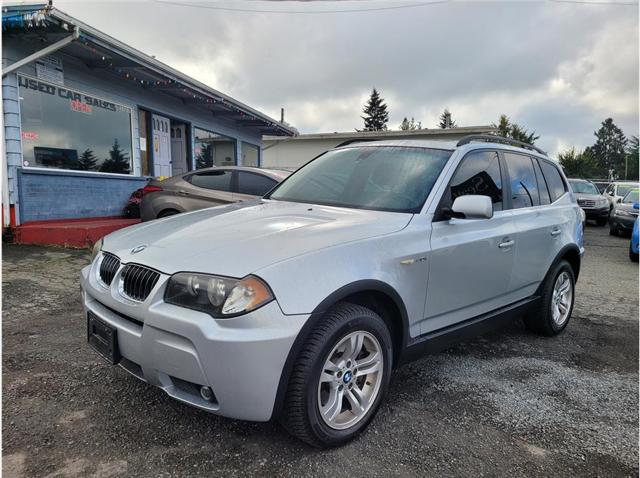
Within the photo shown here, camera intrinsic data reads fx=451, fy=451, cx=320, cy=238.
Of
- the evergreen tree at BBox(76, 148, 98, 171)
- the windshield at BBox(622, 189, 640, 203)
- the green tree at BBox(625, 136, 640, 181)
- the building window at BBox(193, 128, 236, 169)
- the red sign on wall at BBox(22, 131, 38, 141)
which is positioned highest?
the green tree at BBox(625, 136, 640, 181)

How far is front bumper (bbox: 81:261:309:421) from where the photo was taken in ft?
6.58

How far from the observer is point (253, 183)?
288 inches

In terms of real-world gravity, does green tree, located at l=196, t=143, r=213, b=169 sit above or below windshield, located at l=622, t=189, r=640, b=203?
above

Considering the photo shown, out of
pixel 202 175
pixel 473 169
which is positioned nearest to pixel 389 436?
pixel 473 169

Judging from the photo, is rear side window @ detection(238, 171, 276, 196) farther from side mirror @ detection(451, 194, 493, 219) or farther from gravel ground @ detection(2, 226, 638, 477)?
side mirror @ detection(451, 194, 493, 219)

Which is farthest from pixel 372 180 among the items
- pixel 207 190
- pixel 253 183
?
pixel 207 190

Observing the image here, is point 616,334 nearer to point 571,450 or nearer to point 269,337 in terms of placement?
point 571,450

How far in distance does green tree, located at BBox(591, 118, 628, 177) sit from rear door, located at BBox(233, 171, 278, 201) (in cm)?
10389

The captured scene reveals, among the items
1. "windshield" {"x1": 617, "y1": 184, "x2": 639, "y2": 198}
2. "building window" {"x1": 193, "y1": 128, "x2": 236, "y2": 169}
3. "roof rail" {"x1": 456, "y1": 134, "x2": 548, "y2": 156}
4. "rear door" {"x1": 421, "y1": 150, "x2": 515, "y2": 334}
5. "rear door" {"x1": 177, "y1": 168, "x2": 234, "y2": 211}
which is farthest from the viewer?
"windshield" {"x1": 617, "y1": 184, "x2": 639, "y2": 198}

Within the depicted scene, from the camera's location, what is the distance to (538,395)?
3.14m

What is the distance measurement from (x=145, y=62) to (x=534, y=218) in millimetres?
7375

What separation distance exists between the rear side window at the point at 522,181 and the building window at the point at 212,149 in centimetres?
991

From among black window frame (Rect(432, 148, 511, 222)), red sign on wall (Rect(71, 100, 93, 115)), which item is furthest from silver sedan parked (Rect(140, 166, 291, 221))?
black window frame (Rect(432, 148, 511, 222))

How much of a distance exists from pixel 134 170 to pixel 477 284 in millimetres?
8527
